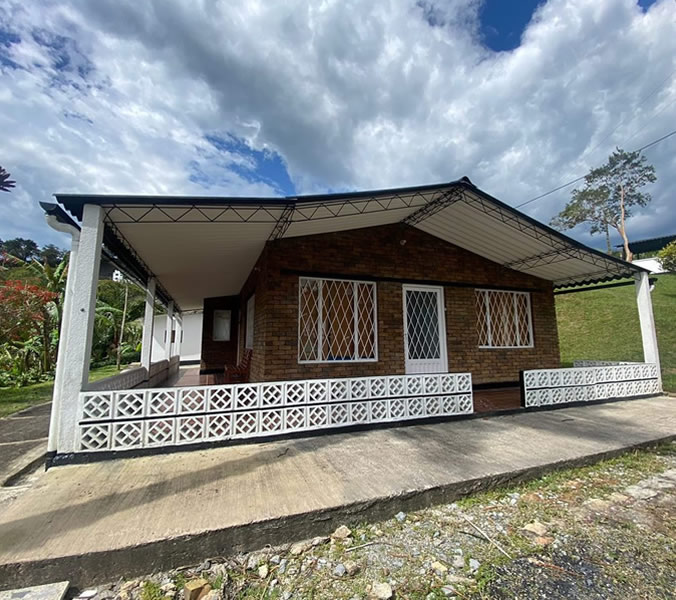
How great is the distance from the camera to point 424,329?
6.93 metres

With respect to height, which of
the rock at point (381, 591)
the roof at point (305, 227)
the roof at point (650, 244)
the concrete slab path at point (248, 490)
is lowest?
the rock at point (381, 591)

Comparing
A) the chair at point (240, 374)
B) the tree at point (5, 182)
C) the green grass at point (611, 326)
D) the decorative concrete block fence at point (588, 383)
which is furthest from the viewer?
the green grass at point (611, 326)

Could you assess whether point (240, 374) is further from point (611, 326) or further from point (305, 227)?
point (611, 326)

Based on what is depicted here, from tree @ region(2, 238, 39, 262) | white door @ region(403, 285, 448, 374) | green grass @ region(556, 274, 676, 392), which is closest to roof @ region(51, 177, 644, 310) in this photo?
white door @ region(403, 285, 448, 374)

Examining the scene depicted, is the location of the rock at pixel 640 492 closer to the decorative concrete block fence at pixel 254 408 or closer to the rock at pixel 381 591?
the decorative concrete block fence at pixel 254 408

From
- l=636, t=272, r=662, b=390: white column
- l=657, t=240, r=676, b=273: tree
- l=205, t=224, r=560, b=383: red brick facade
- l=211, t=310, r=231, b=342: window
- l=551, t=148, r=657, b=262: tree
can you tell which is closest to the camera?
l=205, t=224, r=560, b=383: red brick facade

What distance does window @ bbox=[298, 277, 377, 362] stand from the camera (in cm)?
585

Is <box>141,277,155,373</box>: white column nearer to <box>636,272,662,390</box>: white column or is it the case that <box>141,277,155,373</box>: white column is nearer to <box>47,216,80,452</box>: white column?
<box>47,216,80,452</box>: white column

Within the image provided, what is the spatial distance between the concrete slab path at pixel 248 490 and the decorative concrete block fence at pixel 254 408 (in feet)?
0.70

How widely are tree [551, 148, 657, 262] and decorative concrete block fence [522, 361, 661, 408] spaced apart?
2137 centimetres

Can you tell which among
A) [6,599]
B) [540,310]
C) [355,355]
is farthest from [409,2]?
[6,599]

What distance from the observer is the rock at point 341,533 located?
2363 millimetres

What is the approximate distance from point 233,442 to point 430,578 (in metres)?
2.71

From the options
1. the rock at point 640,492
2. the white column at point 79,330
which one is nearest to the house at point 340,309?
the white column at point 79,330
